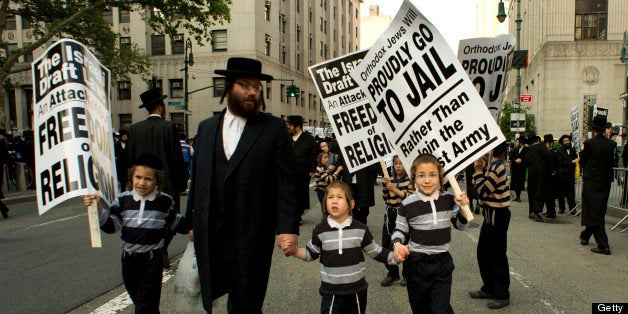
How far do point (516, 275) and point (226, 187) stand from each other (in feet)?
14.5

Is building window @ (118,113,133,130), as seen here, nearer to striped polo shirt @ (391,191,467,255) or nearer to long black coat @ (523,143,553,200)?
long black coat @ (523,143,553,200)

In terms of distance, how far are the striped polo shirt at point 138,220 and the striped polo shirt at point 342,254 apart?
101 cm

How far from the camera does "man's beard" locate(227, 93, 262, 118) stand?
10.5ft

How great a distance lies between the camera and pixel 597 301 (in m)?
5.01

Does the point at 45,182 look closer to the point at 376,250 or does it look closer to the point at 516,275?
the point at 376,250

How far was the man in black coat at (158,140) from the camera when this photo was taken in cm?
536

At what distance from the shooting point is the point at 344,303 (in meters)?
3.44

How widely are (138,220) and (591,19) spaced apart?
33.9m

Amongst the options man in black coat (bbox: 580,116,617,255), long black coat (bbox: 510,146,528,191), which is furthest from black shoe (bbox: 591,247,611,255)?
long black coat (bbox: 510,146,528,191)

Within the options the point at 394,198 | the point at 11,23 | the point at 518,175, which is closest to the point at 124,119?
the point at 11,23

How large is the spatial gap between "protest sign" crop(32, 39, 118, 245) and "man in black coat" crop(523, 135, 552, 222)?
32.3ft

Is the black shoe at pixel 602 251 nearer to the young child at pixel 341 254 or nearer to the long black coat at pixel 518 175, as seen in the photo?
the young child at pixel 341 254

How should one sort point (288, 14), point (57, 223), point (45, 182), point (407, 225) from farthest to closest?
point (288, 14), point (57, 223), point (407, 225), point (45, 182)

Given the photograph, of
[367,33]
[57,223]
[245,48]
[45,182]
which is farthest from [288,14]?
[367,33]
